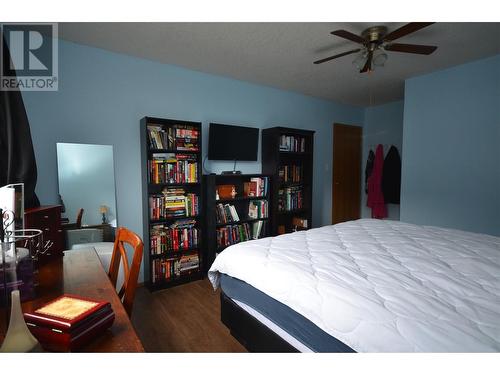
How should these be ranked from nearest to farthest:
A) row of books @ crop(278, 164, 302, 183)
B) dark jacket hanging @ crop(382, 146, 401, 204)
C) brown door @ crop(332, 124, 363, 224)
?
1. row of books @ crop(278, 164, 302, 183)
2. dark jacket hanging @ crop(382, 146, 401, 204)
3. brown door @ crop(332, 124, 363, 224)

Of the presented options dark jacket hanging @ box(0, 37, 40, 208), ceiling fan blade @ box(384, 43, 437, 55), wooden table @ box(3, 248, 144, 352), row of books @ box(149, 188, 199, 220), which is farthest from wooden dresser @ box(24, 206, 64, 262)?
ceiling fan blade @ box(384, 43, 437, 55)

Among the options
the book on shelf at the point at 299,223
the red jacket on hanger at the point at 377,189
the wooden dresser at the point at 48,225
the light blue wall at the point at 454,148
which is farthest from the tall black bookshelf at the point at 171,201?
the red jacket on hanger at the point at 377,189

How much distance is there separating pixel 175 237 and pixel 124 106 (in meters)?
1.47

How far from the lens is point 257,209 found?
3.29 meters

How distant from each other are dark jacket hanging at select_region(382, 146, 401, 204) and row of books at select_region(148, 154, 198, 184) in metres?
3.21

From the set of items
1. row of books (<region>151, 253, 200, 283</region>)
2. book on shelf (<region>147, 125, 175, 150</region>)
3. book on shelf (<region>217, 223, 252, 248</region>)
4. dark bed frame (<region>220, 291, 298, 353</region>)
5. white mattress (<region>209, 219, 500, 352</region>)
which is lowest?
row of books (<region>151, 253, 200, 283</region>)

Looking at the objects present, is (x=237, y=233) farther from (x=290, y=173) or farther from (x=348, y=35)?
(x=348, y=35)

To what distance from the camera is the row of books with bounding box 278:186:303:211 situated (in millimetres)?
3522

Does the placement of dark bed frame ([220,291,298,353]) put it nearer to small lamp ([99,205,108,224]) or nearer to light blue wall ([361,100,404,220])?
small lamp ([99,205,108,224])

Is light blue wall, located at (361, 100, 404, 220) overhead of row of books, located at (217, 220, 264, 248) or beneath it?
overhead

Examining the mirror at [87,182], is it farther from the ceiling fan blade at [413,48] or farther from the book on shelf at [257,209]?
the ceiling fan blade at [413,48]

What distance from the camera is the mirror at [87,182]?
2275mm
